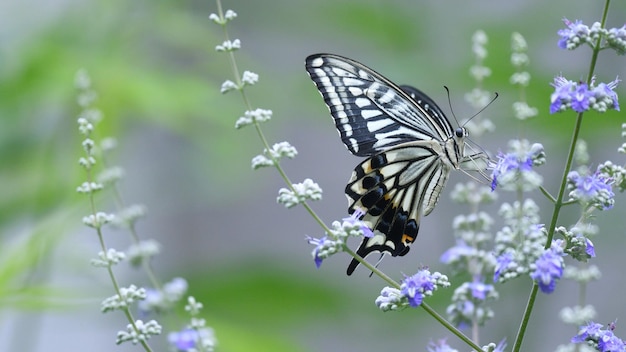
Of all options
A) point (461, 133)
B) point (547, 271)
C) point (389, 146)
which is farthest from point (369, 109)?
point (547, 271)

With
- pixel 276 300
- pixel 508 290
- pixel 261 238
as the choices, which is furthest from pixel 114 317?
pixel 261 238

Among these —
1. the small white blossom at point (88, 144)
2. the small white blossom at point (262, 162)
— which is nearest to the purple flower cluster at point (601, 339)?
the small white blossom at point (262, 162)

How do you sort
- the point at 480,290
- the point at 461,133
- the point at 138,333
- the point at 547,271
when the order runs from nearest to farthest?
the point at 547,271
the point at 138,333
the point at 480,290
the point at 461,133

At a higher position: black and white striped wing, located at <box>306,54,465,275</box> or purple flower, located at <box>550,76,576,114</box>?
black and white striped wing, located at <box>306,54,465,275</box>

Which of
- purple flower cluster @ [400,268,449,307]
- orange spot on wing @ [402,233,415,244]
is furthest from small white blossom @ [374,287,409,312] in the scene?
orange spot on wing @ [402,233,415,244]

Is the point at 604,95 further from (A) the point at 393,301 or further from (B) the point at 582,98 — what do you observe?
(A) the point at 393,301

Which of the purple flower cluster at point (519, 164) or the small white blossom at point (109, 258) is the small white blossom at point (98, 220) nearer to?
the small white blossom at point (109, 258)

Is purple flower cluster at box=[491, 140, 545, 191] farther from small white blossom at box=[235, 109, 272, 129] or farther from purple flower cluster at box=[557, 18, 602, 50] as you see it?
small white blossom at box=[235, 109, 272, 129]

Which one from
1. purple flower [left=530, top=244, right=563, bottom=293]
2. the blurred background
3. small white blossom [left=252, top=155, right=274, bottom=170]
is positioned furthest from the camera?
the blurred background

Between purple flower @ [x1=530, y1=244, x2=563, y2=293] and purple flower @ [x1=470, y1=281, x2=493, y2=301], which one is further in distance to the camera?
purple flower @ [x1=470, y1=281, x2=493, y2=301]
